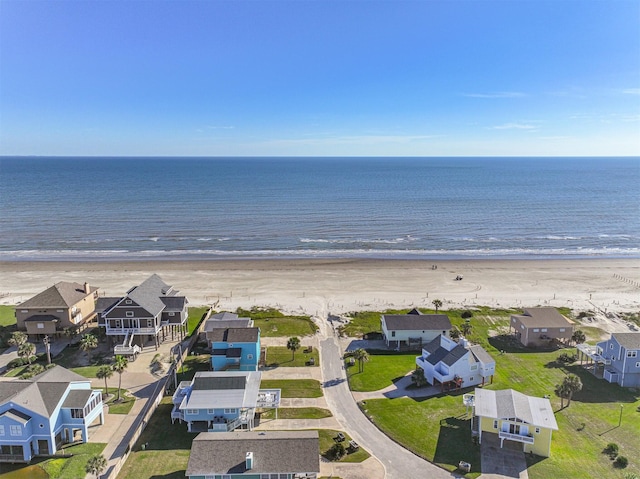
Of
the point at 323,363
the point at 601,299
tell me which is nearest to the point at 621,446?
the point at 323,363

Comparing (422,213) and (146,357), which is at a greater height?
(422,213)

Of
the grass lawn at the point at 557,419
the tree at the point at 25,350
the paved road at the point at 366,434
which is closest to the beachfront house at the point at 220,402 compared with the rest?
the paved road at the point at 366,434

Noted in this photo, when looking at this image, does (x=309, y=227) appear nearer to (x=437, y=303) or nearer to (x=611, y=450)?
(x=437, y=303)

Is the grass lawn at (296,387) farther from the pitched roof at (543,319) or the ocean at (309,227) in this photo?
the ocean at (309,227)

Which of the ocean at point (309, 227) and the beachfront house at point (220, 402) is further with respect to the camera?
the ocean at point (309, 227)

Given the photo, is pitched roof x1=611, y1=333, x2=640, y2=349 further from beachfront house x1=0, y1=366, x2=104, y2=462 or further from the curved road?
beachfront house x1=0, y1=366, x2=104, y2=462

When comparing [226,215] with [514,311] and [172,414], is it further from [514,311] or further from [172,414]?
[172,414]
